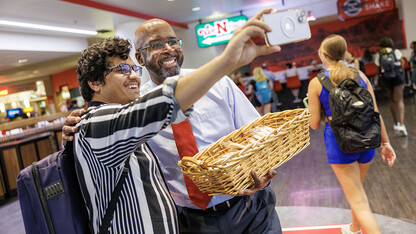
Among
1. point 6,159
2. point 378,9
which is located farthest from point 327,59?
point 378,9

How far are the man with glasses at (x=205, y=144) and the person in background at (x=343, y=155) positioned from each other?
0.95 m

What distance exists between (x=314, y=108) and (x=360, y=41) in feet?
49.3

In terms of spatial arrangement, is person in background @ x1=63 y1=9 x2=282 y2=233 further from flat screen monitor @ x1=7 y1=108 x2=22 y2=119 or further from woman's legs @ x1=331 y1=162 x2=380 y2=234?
flat screen monitor @ x1=7 y1=108 x2=22 y2=119

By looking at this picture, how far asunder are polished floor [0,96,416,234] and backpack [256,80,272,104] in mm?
2869

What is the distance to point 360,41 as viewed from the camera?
15.9 metres

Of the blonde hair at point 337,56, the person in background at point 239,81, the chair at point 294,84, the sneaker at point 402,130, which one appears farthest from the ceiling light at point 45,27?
the sneaker at point 402,130

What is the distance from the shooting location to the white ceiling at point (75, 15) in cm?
689

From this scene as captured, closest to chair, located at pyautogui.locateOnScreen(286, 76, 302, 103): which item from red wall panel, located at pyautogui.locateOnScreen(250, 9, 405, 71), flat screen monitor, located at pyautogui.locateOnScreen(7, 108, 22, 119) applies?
red wall panel, located at pyautogui.locateOnScreen(250, 9, 405, 71)

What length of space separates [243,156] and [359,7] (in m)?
9.55

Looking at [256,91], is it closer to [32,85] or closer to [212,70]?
[212,70]

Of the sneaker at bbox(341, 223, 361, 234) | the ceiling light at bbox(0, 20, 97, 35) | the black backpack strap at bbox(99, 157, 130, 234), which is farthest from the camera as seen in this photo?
the ceiling light at bbox(0, 20, 97, 35)

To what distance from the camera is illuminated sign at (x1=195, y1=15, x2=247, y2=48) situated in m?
9.57

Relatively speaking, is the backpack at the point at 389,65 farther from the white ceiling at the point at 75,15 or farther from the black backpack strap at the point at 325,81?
the white ceiling at the point at 75,15

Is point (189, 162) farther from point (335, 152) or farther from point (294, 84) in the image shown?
point (294, 84)
